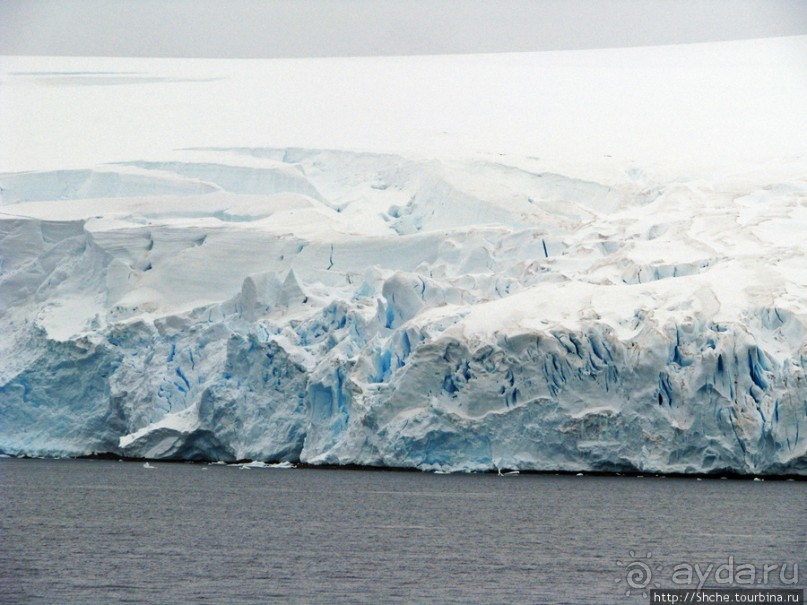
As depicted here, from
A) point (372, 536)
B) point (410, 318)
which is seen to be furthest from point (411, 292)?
point (372, 536)

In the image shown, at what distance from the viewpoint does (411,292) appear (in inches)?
939

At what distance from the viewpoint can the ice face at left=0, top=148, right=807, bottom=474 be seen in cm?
2112

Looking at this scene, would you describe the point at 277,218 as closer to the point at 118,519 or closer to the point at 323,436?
the point at 323,436

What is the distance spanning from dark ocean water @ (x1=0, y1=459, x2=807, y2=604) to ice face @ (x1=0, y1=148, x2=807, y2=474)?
1.03m

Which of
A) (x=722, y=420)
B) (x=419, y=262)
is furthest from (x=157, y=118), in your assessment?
(x=722, y=420)

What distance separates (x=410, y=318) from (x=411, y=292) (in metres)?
0.48

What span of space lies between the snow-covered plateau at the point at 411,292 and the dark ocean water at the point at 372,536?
1056mm

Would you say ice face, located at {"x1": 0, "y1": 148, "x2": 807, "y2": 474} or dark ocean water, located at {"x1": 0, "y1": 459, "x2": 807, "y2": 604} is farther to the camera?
ice face, located at {"x1": 0, "y1": 148, "x2": 807, "y2": 474}

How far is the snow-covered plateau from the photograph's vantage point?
21.2m

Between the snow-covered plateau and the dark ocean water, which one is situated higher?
the snow-covered plateau

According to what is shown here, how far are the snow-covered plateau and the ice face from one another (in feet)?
0.16

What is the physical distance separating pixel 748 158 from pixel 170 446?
15.6m

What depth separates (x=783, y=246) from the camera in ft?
79.1

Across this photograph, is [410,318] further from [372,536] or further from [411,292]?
[372,536]
